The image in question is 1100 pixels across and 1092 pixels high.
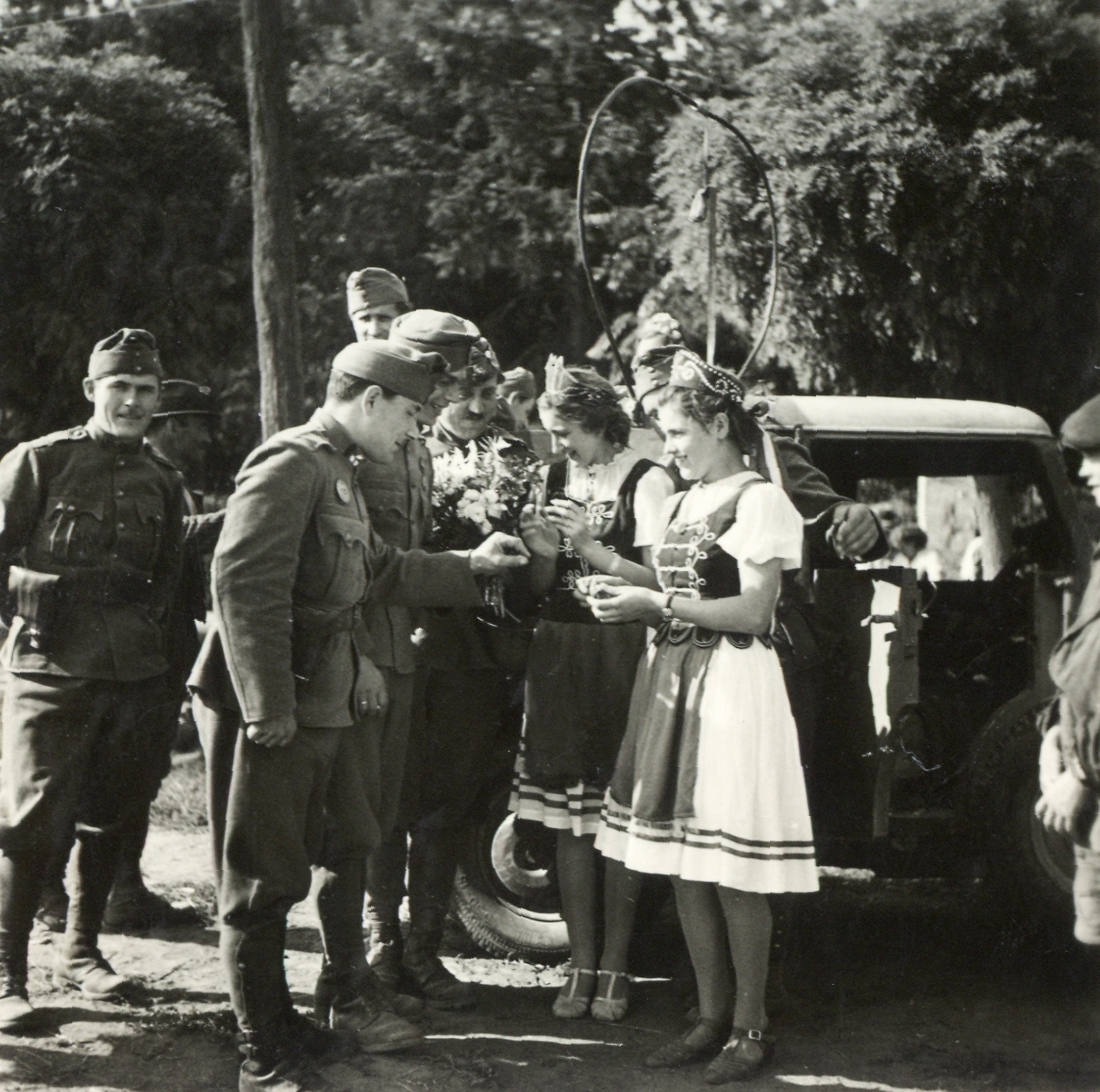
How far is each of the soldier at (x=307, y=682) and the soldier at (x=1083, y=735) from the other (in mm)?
1569

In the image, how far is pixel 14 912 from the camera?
3.92 m

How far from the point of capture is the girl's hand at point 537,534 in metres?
3.91

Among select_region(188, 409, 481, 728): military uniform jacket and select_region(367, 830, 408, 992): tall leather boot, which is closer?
select_region(188, 409, 481, 728): military uniform jacket

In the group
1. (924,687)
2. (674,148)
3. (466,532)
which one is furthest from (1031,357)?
(466,532)

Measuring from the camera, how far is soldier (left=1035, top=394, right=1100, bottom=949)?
2689 millimetres

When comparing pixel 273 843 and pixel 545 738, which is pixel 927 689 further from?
pixel 273 843

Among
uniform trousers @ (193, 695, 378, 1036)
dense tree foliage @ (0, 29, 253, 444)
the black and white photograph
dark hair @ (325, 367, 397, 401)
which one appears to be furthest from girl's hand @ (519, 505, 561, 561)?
dense tree foliage @ (0, 29, 253, 444)

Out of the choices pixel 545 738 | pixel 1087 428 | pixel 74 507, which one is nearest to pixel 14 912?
pixel 74 507

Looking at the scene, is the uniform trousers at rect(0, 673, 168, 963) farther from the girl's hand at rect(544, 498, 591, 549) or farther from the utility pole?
the utility pole

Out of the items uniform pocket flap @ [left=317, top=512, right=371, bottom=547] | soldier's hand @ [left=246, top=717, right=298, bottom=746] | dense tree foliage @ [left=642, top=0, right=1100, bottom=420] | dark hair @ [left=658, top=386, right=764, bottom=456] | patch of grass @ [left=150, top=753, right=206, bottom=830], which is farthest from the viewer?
dense tree foliage @ [left=642, top=0, right=1100, bottom=420]

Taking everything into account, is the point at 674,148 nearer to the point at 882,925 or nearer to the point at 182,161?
the point at 182,161

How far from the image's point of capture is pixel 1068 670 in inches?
108

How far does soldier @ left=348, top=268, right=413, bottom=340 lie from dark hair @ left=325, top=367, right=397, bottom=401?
3.68 ft

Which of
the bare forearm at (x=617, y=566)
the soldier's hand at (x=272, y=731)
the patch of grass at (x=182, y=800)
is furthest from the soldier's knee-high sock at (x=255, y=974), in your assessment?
the patch of grass at (x=182, y=800)
